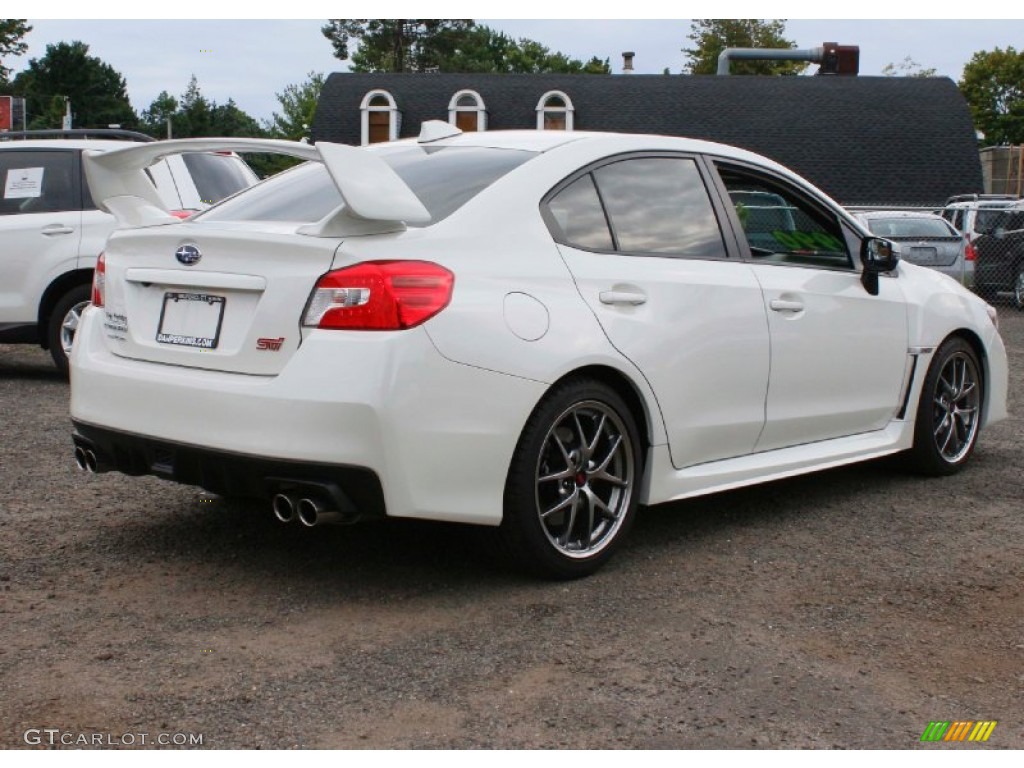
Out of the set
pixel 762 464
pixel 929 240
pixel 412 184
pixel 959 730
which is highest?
pixel 412 184

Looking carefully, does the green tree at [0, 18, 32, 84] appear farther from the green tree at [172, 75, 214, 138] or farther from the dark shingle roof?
the green tree at [172, 75, 214, 138]

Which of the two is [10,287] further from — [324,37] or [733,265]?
[324,37]

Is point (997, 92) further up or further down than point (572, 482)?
further up

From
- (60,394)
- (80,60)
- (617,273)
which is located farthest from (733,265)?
(80,60)

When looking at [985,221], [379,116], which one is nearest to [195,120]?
[379,116]

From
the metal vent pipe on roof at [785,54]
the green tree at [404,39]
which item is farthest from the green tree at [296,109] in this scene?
the metal vent pipe on roof at [785,54]

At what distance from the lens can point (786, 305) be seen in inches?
223

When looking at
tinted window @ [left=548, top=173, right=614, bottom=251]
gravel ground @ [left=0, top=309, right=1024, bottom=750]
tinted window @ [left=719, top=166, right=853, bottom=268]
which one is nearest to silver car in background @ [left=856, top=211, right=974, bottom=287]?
tinted window @ [left=719, top=166, right=853, bottom=268]

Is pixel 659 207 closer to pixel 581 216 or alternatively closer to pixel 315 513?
pixel 581 216

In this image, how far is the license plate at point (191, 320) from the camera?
457cm

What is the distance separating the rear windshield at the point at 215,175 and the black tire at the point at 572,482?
249 inches

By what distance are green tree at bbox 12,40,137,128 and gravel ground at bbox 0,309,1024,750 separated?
4313 inches

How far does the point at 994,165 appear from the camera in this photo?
59656 millimetres

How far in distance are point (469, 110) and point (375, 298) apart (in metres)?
43.8
